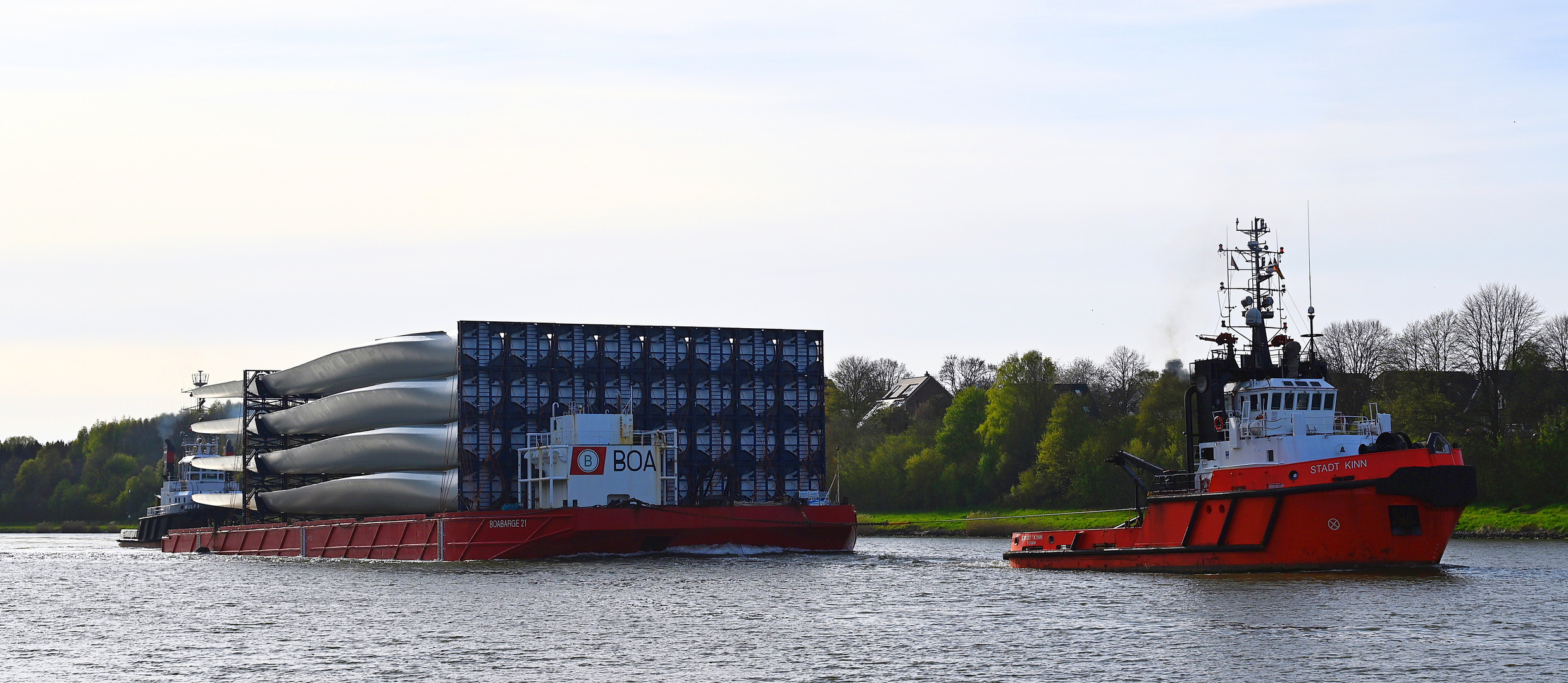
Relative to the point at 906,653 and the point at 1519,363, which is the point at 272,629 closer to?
the point at 906,653

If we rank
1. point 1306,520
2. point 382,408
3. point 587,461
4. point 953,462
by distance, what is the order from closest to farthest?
1. point 1306,520
2. point 587,461
3. point 382,408
4. point 953,462

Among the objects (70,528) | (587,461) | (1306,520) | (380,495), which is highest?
(587,461)

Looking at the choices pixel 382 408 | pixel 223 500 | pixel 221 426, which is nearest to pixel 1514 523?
pixel 382 408

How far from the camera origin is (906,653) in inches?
1107

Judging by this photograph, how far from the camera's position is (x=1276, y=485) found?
36.6 m

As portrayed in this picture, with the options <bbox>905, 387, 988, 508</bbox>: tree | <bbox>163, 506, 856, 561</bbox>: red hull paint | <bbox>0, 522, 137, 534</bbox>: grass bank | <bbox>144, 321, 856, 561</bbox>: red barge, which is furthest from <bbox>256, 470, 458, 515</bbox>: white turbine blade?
<bbox>0, 522, 137, 534</bbox>: grass bank

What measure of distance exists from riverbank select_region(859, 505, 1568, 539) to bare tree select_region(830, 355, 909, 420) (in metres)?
22.6

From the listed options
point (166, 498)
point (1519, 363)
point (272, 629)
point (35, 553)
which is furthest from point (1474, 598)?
point (166, 498)

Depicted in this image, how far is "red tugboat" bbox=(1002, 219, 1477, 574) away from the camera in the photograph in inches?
1374

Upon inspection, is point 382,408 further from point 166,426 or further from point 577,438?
point 166,426

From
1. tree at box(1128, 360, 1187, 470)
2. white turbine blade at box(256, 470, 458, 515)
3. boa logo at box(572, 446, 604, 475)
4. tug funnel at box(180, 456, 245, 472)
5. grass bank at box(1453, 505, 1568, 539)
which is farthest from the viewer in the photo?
tug funnel at box(180, 456, 245, 472)

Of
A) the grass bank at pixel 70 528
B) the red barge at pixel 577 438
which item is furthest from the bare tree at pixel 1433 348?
the grass bank at pixel 70 528

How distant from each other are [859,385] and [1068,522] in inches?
1716

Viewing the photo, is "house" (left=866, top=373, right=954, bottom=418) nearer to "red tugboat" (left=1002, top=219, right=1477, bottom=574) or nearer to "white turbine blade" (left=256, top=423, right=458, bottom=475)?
"white turbine blade" (left=256, top=423, right=458, bottom=475)
